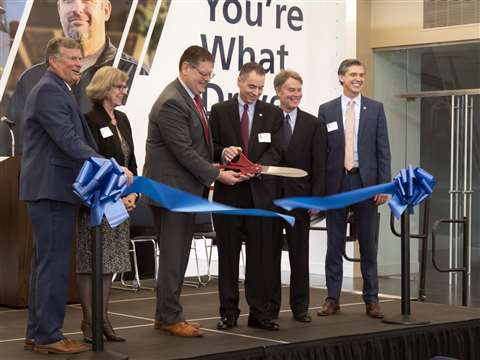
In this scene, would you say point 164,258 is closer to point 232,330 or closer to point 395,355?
point 232,330

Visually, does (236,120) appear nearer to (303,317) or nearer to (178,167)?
(178,167)

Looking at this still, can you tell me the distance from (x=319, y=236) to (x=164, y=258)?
5.65 metres

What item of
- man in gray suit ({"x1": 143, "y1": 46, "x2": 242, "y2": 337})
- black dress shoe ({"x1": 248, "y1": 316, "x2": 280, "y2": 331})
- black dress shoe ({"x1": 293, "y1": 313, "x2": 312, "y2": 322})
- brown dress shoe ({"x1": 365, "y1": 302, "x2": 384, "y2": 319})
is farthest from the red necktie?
brown dress shoe ({"x1": 365, "y1": 302, "x2": 384, "y2": 319})

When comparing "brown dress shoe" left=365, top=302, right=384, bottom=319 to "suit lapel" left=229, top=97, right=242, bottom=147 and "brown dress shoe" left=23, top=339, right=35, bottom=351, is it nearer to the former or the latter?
"suit lapel" left=229, top=97, right=242, bottom=147

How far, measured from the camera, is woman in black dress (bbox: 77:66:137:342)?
16.9ft

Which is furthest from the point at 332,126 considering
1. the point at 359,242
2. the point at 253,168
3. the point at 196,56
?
the point at 196,56

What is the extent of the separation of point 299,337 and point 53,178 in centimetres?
166

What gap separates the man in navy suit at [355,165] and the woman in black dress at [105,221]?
5.53ft

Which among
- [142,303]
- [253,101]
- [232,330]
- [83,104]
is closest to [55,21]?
[83,104]

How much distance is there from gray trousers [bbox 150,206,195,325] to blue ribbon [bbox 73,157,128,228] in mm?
598

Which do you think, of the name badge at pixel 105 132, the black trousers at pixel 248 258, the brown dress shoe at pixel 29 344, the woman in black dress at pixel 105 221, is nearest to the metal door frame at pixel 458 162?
the black trousers at pixel 248 258

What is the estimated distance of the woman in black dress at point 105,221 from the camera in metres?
5.14

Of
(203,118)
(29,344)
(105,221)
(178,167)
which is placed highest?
(203,118)

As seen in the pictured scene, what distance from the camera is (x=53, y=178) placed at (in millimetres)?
4805
